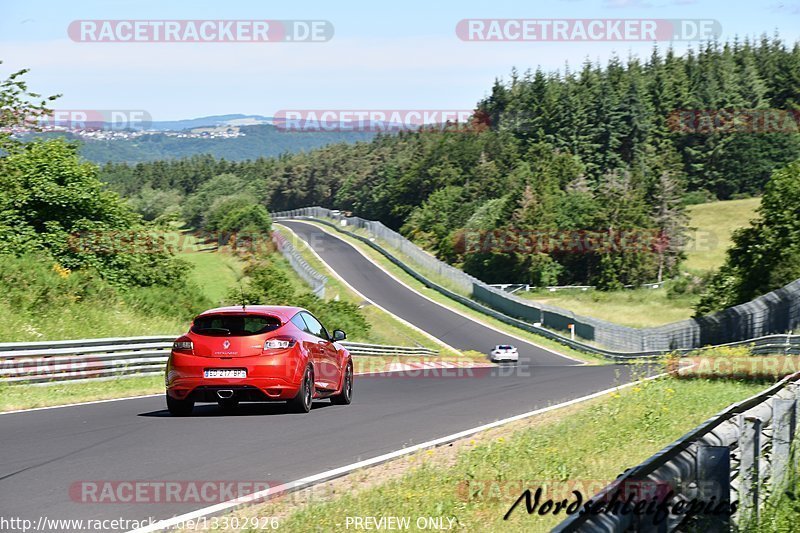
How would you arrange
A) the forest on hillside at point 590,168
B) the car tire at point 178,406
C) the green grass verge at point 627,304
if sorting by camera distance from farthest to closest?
1. the forest on hillside at point 590,168
2. the green grass verge at point 627,304
3. the car tire at point 178,406

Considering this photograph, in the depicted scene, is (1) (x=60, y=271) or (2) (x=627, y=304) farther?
(2) (x=627, y=304)

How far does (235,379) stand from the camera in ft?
45.3

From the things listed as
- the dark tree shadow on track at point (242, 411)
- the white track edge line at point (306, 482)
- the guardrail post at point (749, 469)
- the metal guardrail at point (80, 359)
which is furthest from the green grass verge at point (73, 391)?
the guardrail post at point (749, 469)

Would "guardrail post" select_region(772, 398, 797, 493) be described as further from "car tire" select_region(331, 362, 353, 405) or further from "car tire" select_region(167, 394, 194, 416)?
"car tire" select_region(331, 362, 353, 405)

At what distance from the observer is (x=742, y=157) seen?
5723 inches

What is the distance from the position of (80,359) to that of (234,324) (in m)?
8.12

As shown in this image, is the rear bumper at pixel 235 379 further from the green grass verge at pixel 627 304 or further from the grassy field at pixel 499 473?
the green grass verge at pixel 627 304

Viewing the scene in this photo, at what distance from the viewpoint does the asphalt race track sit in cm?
835

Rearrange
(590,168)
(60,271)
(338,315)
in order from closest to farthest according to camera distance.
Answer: (60,271) → (338,315) → (590,168)

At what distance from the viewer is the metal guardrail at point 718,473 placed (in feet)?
15.0

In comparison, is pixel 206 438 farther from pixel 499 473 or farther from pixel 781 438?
pixel 781 438

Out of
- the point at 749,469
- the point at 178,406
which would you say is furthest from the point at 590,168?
the point at 749,469

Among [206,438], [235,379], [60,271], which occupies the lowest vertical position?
[206,438]

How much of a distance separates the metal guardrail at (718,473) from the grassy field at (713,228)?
102868 millimetres
